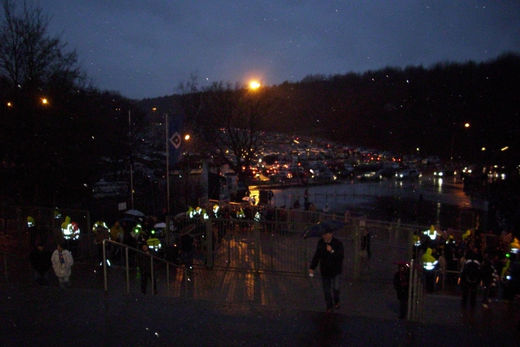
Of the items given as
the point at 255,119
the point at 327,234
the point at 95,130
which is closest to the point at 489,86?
the point at 255,119

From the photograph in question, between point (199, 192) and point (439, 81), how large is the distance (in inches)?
3835

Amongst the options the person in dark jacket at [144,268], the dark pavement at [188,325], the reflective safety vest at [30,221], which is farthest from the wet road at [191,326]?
the reflective safety vest at [30,221]

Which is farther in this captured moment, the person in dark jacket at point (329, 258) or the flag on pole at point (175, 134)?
the flag on pole at point (175, 134)

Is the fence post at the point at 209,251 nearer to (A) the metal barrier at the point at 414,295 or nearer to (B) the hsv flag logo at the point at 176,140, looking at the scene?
(B) the hsv flag logo at the point at 176,140

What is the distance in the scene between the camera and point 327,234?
6.62m

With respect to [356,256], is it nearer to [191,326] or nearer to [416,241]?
[416,241]

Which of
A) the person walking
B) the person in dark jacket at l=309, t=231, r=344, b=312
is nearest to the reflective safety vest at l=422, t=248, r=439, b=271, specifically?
the person in dark jacket at l=309, t=231, r=344, b=312

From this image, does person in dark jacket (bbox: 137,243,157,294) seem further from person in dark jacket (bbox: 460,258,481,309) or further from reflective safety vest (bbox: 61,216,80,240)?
person in dark jacket (bbox: 460,258,481,309)

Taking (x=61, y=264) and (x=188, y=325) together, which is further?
(x=61, y=264)

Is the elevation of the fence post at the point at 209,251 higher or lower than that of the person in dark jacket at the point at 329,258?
lower

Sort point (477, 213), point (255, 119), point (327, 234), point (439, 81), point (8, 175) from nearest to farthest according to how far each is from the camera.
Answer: point (327, 234) < point (8, 175) < point (477, 213) < point (255, 119) < point (439, 81)

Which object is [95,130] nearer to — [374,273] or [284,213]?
[284,213]

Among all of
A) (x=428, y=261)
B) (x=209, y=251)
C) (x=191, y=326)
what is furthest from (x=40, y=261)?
(x=428, y=261)

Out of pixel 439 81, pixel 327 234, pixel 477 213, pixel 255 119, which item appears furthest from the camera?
pixel 439 81
